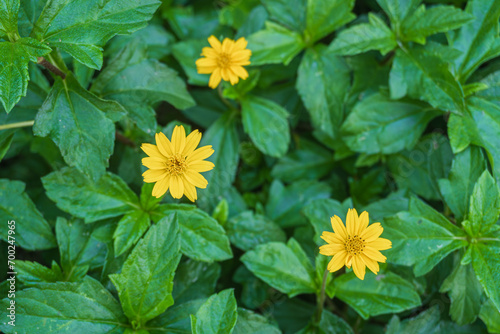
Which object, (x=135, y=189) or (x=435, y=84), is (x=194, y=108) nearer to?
(x=135, y=189)

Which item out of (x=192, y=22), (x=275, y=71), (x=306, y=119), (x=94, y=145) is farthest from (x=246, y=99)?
(x=94, y=145)

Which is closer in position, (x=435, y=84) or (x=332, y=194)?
(x=435, y=84)

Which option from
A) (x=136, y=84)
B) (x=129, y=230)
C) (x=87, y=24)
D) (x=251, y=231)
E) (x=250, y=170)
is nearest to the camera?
(x=87, y=24)

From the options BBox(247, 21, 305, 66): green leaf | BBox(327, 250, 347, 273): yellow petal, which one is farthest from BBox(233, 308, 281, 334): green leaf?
BBox(247, 21, 305, 66): green leaf

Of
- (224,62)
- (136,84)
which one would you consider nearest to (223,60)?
(224,62)

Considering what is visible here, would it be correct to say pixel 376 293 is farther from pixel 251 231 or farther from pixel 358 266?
pixel 251 231
